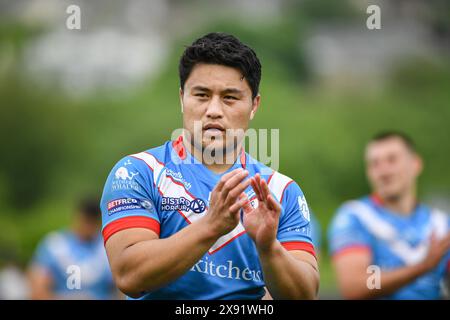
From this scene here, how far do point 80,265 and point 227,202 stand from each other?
6344 millimetres

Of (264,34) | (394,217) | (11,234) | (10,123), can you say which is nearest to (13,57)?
(10,123)

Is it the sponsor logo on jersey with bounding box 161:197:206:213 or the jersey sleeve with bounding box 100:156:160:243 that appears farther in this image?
the sponsor logo on jersey with bounding box 161:197:206:213

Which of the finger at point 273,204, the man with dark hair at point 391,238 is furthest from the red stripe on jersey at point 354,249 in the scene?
the finger at point 273,204

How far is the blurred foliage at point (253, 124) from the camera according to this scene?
18953 millimetres

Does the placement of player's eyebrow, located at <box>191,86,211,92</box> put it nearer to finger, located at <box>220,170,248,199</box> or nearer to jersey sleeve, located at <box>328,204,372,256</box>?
finger, located at <box>220,170,248,199</box>

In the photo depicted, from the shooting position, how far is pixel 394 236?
665 centimetres

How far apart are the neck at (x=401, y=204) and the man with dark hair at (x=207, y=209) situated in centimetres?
314

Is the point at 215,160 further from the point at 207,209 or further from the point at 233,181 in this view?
the point at 233,181

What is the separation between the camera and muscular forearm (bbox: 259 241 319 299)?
11.3ft

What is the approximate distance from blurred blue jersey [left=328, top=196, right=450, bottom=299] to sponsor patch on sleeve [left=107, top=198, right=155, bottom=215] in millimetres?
3286

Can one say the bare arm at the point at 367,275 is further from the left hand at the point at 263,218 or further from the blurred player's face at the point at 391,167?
the left hand at the point at 263,218

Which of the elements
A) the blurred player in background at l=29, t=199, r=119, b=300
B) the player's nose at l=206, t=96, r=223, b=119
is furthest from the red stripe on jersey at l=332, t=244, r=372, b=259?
the blurred player in background at l=29, t=199, r=119, b=300
